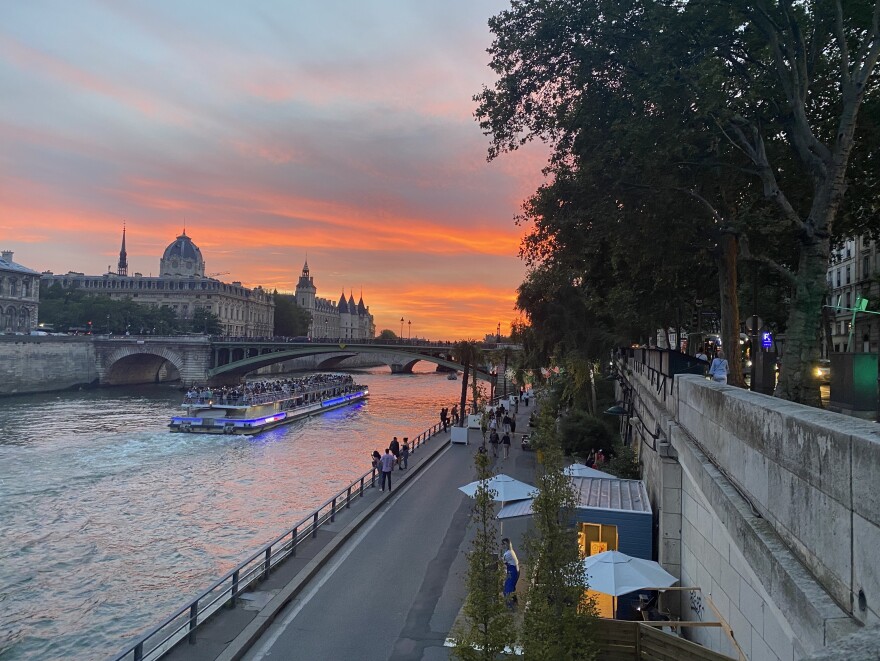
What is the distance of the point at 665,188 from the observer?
1553 centimetres

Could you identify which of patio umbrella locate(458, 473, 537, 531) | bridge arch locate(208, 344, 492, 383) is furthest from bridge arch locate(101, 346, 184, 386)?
patio umbrella locate(458, 473, 537, 531)

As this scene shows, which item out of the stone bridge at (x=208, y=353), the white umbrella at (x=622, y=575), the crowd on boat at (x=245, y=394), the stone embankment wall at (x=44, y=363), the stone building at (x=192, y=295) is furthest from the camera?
the stone building at (x=192, y=295)


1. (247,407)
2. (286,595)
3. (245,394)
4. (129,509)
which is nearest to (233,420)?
(247,407)

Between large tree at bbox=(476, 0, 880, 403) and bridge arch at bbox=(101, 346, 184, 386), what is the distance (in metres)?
81.2

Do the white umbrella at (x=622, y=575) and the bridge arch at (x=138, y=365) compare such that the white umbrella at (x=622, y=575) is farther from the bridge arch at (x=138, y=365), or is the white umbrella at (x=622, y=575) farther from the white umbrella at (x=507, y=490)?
the bridge arch at (x=138, y=365)

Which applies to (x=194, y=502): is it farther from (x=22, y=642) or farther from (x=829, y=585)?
(x=829, y=585)

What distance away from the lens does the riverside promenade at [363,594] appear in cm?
1084

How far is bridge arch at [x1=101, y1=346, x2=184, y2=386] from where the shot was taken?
85.8 m

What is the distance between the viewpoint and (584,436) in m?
28.7

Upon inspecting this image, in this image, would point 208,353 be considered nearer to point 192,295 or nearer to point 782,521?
point 192,295

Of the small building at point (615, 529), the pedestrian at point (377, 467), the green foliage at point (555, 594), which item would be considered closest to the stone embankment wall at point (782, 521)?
the green foliage at point (555, 594)

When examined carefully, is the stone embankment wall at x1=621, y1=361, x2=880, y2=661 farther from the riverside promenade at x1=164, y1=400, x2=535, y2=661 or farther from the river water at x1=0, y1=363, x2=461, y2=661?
the river water at x1=0, y1=363, x2=461, y2=661

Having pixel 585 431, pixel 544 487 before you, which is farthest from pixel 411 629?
pixel 585 431

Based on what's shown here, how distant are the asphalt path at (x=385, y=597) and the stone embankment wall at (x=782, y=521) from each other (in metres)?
4.95
